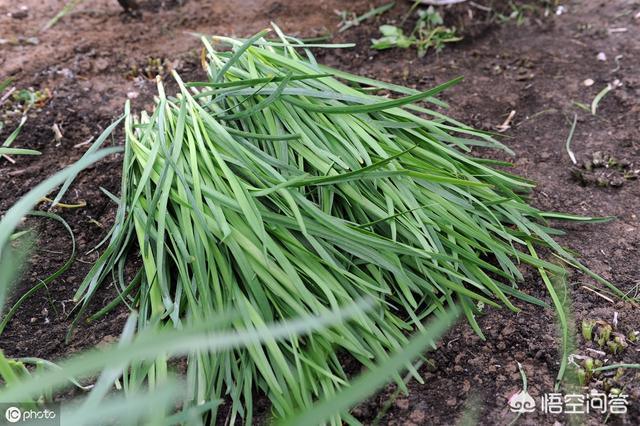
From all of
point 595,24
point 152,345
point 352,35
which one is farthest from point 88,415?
point 595,24

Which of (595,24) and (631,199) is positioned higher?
(595,24)

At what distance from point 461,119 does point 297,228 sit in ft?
3.56

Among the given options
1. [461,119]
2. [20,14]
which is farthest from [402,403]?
[20,14]

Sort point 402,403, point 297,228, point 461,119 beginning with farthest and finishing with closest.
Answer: point 461,119
point 297,228
point 402,403

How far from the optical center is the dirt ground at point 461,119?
4.92ft

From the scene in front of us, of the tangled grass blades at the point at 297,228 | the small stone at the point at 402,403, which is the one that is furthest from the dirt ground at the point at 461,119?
the tangled grass blades at the point at 297,228

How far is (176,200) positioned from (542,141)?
1366 mm

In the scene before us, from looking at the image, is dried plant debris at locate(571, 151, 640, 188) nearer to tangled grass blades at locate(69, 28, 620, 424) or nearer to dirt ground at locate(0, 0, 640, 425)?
dirt ground at locate(0, 0, 640, 425)

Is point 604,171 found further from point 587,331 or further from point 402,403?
point 402,403

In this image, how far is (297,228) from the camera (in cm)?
156

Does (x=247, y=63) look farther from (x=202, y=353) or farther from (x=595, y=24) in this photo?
(x=595, y=24)

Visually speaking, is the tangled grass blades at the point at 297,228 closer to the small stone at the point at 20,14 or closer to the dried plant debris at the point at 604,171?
the dried plant debris at the point at 604,171

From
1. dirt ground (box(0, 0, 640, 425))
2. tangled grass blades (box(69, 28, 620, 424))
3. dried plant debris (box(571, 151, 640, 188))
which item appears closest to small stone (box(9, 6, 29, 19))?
dirt ground (box(0, 0, 640, 425))

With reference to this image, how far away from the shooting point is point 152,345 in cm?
83
